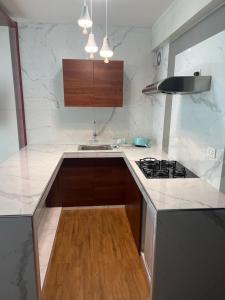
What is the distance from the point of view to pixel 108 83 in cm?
304

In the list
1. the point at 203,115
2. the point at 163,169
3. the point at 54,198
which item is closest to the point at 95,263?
the point at 163,169

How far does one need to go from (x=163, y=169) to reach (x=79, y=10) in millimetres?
2114

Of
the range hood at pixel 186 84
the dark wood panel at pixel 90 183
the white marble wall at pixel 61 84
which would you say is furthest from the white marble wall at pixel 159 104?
the range hood at pixel 186 84

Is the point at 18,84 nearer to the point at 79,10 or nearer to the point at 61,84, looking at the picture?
the point at 61,84

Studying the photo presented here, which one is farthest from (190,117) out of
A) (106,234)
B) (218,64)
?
(106,234)

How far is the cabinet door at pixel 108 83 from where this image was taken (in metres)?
2.99

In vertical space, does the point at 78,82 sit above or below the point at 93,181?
above

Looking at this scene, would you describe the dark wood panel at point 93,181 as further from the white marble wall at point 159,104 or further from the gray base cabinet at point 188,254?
the gray base cabinet at point 188,254

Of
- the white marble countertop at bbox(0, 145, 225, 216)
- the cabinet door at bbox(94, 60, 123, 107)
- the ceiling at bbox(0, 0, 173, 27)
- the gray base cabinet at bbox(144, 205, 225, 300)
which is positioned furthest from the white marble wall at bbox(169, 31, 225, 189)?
the cabinet door at bbox(94, 60, 123, 107)

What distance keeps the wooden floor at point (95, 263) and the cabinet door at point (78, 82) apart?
5.41 feet

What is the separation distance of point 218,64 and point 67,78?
76.1 inches

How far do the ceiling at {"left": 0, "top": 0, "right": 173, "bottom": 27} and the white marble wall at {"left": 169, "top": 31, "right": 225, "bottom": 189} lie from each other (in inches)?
26.8

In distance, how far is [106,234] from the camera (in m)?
2.70

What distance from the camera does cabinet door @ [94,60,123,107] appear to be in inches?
118
